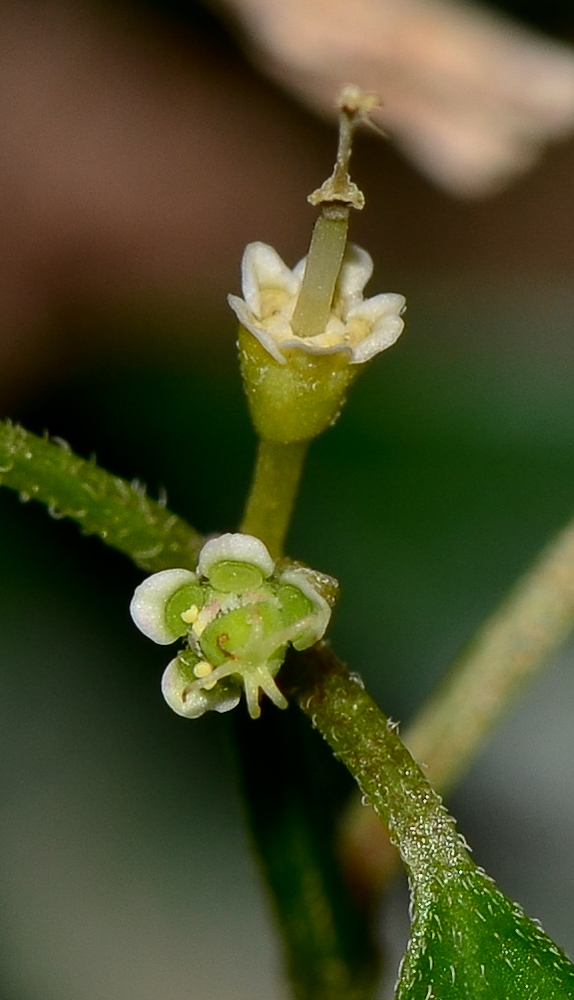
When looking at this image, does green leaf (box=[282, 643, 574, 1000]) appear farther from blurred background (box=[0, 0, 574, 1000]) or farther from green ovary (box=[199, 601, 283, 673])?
blurred background (box=[0, 0, 574, 1000])

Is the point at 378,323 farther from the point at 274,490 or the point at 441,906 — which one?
the point at 441,906

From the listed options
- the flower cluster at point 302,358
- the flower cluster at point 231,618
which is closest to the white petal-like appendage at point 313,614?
the flower cluster at point 231,618

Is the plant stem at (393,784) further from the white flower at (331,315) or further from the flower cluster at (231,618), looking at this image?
the white flower at (331,315)

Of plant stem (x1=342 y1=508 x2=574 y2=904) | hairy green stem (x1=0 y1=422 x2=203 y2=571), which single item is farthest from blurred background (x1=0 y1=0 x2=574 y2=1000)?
hairy green stem (x1=0 y1=422 x2=203 y2=571)

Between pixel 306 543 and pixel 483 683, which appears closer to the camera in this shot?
pixel 483 683

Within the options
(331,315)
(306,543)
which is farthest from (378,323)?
(306,543)

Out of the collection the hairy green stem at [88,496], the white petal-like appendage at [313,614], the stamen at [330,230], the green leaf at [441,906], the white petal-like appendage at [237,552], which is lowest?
the green leaf at [441,906]
